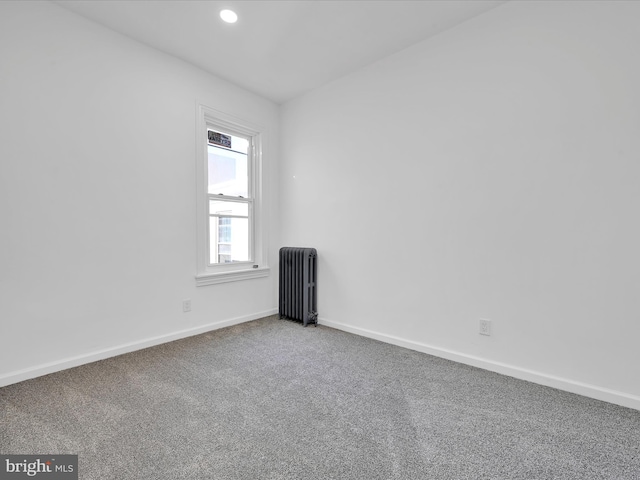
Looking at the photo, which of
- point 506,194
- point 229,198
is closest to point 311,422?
point 506,194

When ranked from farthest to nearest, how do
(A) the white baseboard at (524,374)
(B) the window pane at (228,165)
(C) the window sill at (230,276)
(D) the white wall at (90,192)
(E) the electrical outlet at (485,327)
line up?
1. (B) the window pane at (228,165)
2. (C) the window sill at (230,276)
3. (E) the electrical outlet at (485,327)
4. (D) the white wall at (90,192)
5. (A) the white baseboard at (524,374)

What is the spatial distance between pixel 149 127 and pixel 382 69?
2.25 meters

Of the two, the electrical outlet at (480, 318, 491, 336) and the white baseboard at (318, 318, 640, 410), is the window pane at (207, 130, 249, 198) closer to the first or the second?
the white baseboard at (318, 318, 640, 410)

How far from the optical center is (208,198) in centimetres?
327

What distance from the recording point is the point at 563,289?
2066 mm

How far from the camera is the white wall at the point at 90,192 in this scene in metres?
2.12

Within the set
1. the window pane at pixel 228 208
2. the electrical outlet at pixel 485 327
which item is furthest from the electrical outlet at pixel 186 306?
the electrical outlet at pixel 485 327

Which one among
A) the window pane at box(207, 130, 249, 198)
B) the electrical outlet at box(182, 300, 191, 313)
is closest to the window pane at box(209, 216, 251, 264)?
the window pane at box(207, 130, 249, 198)

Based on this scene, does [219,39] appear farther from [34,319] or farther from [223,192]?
[34,319]

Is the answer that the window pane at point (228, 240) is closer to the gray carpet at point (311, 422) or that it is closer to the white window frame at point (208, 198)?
the white window frame at point (208, 198)

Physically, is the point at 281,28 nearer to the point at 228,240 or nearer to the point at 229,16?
the point at 229,16

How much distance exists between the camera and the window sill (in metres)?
3.17

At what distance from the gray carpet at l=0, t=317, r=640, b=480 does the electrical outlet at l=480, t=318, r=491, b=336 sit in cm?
31

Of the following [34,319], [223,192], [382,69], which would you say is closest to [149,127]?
[223,192]
